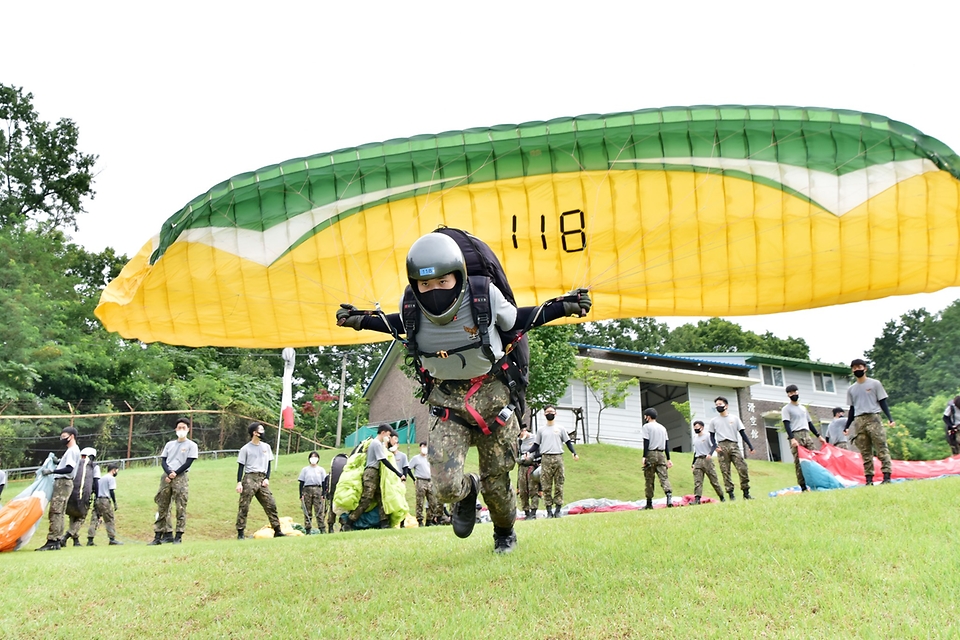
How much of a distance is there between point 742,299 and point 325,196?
5110 millimetres

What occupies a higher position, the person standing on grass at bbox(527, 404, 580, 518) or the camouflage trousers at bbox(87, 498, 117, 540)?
the person standing on grass at bbox(527, 404, 580, 518)

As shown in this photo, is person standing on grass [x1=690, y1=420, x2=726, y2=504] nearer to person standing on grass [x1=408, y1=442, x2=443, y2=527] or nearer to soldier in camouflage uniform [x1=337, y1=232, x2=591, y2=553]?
person standing on grass [x1=408, y1=442, x2=443, y2=527]

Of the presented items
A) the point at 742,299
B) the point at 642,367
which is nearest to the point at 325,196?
the point at 742,299

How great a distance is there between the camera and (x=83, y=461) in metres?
12.6

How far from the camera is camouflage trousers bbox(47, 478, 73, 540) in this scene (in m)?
11.5

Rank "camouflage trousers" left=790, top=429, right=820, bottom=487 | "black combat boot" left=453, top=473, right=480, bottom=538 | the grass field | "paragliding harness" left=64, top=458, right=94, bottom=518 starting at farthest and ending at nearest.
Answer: "camouflage trousers" left=790, top=429, right=820, bottom=487 → "paragliding harness" left=64, top=458, right=94, bottom=518 → "black combat boot" left=453, top=473, right=480, bottom=538 → the grass field

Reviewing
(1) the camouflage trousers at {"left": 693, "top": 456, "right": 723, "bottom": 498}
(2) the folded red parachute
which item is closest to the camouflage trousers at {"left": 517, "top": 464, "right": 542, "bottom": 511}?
(1) the camouflage trousers at {"left": 693, "top": 456, "right": 723, "bottom": 498}

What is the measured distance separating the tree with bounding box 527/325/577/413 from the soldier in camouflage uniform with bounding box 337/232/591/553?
19.2 meters

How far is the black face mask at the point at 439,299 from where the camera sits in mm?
5184

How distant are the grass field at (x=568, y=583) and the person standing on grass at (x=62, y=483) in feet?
13.7

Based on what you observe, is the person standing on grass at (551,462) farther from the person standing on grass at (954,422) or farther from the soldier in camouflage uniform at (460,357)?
the person standing on grass at (954,422)

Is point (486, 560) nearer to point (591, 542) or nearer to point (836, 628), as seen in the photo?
point (591, 542)

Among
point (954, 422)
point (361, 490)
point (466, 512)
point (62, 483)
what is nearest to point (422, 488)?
point (361, 490)

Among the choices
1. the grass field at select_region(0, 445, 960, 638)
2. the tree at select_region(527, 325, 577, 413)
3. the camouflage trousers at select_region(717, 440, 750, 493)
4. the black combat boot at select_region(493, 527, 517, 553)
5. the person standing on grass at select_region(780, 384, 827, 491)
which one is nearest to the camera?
the grass field at select_region(0, 445, 960, 638)
